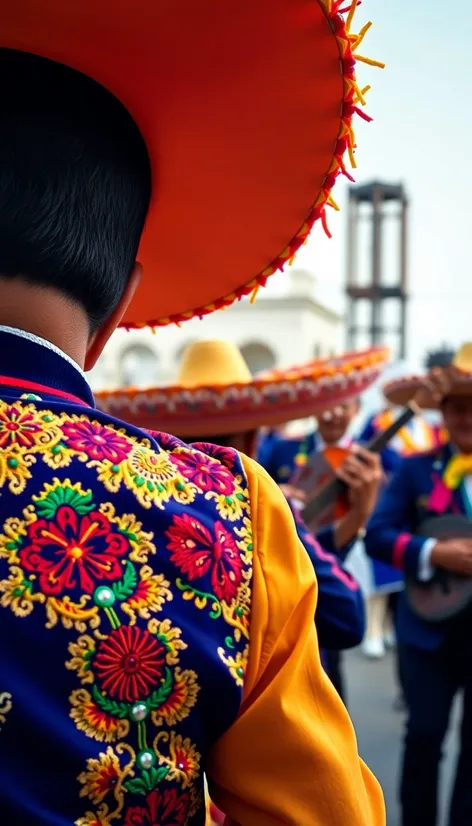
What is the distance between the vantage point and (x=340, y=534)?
8.62ft

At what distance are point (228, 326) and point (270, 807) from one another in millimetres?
21204

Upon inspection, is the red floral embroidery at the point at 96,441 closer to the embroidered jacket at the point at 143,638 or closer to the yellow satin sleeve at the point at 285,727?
the embroidered jacket at the point at 143,638

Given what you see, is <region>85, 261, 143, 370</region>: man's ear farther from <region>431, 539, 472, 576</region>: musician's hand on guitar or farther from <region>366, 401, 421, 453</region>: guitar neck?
<region>431, 539, 472, 576</region>: musician's hand on guitar

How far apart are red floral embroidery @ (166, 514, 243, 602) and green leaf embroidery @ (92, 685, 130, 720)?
14 centimetres

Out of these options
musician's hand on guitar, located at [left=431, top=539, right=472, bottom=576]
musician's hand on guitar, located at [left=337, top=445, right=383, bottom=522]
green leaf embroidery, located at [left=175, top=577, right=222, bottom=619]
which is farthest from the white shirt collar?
musician's hand on guitar, located at [left=431, top=539, right=472, bottom=576]

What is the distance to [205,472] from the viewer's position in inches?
34.4

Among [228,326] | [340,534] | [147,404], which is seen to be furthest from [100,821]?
[228,326]

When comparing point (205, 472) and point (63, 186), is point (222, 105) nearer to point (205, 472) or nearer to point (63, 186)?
point (63, 186)

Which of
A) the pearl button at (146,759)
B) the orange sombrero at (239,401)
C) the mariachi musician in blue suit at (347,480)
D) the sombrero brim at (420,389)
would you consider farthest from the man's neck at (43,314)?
the sombrero brim at (420,389)

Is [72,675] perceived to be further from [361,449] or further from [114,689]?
[361,449]

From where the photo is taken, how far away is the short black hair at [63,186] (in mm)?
829

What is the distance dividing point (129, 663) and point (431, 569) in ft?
7.86

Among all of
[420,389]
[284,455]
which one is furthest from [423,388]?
[284,455]

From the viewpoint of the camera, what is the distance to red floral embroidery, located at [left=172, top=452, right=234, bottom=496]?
2.82 ft
